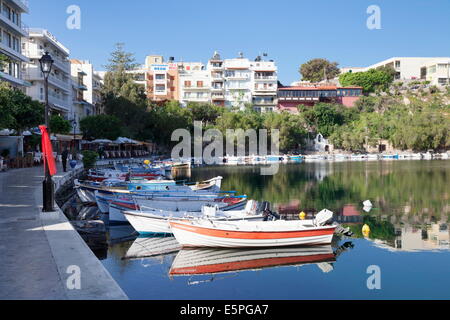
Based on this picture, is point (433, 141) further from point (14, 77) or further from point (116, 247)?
point (116, 247)

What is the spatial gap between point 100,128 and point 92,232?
41.4 m

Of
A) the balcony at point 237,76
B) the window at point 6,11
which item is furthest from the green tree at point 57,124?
the balcony at point 237,76

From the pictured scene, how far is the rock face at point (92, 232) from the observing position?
1613 centimetres

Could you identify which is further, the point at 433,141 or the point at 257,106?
the point at 257,106

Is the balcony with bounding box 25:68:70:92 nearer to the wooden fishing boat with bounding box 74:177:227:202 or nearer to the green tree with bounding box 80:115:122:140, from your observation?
the green tree with bounding box 80:115:122:140

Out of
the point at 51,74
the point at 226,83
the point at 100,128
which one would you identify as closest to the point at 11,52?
the point at 51,74

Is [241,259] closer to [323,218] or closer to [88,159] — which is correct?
[323,218]

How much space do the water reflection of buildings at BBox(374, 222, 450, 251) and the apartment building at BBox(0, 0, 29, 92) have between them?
38184mm

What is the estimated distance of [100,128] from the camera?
56438mm

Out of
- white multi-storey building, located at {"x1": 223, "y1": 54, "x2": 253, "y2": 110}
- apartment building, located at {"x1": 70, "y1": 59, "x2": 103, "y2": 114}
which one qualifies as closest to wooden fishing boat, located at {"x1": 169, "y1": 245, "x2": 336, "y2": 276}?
apartment building, located at {"x1": 70, "y1": 59, "x2": 103, "y2": 114}
